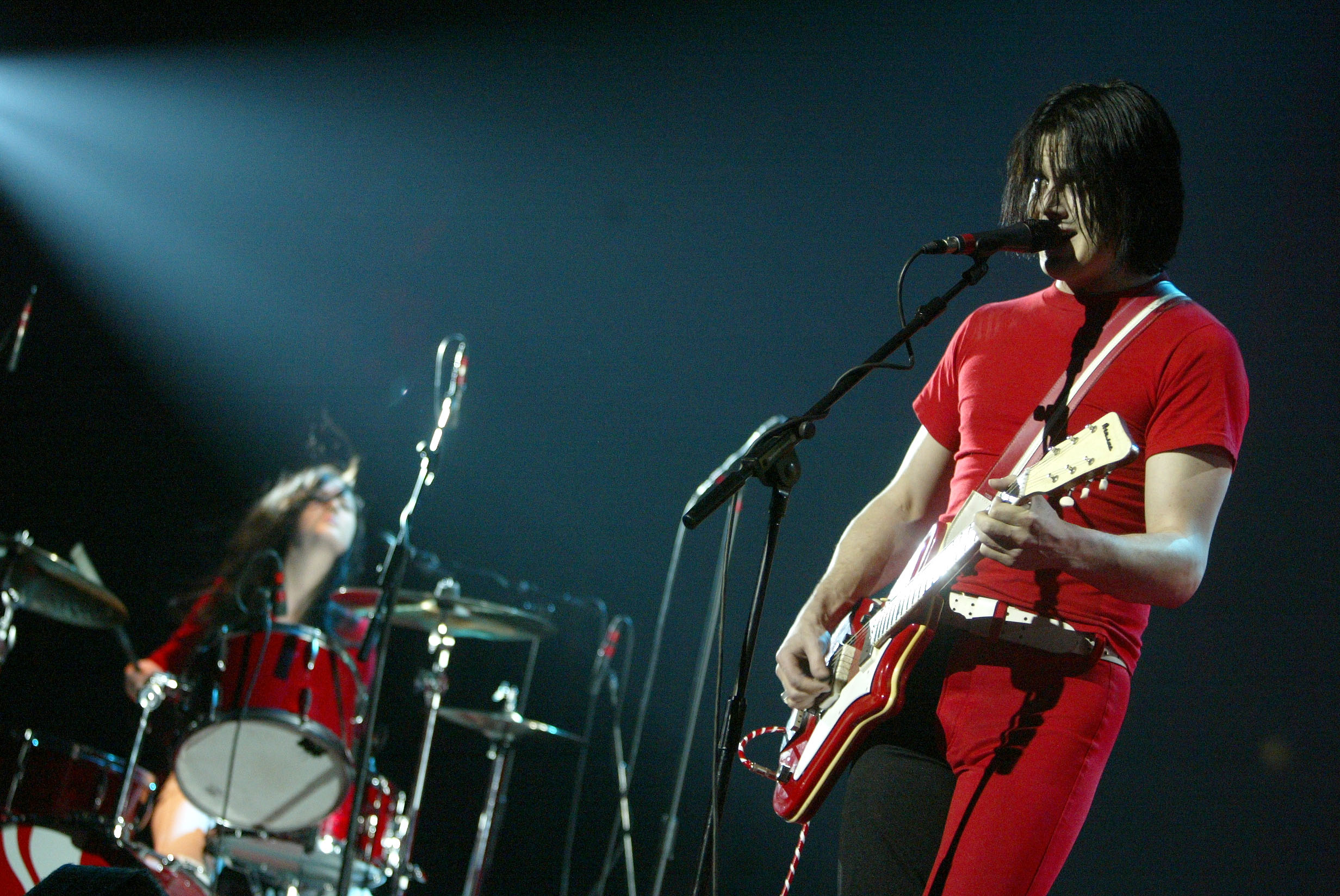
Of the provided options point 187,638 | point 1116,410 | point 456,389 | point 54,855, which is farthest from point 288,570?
point 1116,410

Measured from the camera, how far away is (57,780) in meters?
3.94

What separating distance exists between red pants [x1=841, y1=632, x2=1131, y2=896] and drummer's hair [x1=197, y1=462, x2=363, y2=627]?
4.28m

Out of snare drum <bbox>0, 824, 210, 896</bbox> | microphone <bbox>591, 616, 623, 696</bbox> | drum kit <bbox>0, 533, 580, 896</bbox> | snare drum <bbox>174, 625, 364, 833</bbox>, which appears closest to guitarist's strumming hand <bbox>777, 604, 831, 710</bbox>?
drum kit <bbox>0, 533, 580, 896</bbox>

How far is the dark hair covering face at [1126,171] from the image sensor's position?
1997 millimetres

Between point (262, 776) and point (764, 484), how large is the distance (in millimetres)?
3068

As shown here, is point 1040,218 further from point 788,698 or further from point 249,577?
point 249,577

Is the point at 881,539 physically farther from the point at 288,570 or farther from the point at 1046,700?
the point at 288,570

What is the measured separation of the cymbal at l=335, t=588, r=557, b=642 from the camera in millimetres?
4504

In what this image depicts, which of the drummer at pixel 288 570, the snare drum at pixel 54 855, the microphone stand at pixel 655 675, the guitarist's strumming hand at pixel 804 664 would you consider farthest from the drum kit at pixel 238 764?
the guitarist's strumming hand at pixel 804 664

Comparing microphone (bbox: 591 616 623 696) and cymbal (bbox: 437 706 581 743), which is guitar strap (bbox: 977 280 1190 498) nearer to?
cymbal (bbox: 437 706 581 743)

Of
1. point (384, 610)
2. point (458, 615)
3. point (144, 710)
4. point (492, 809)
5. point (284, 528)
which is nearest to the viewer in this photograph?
point (384, 610)

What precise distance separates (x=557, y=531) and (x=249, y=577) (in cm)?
204

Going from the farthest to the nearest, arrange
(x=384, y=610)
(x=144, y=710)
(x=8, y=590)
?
(x=144, y=710) → (x=8, y=590) → (x=384, y=610)

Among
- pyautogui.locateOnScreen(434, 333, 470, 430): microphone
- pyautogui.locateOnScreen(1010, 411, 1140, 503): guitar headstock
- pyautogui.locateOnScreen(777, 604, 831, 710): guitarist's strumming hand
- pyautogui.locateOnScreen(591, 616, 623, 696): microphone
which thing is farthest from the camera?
pyautogui.locateOnScreen(591, 616, 623, 696): microphone
